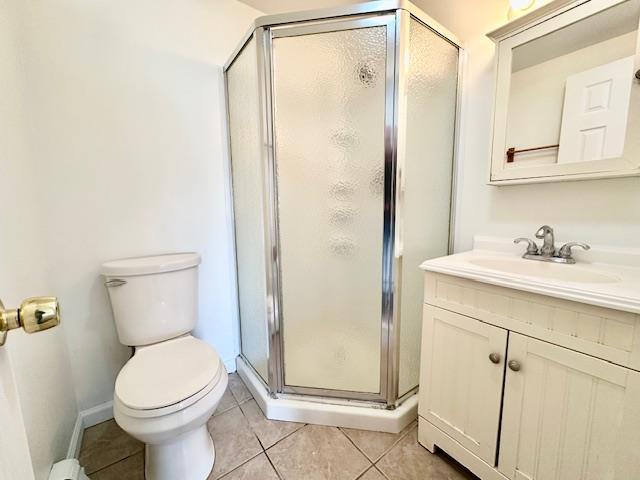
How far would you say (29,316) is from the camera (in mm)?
344

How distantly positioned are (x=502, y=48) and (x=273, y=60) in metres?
1.04

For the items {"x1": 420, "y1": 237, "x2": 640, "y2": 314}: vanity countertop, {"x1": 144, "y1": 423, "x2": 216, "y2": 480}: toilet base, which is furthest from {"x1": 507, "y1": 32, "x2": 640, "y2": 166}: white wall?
{"x1": 144, "y1": 423, "x2": 216, "y2": 480}: toilet base

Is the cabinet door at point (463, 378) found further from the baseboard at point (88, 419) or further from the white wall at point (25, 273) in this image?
the baseboard at point (88, 419)

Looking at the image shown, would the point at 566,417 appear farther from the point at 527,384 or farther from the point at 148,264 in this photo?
the point at 148,264

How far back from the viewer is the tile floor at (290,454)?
106cm

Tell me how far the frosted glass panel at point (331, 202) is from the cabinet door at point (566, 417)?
1.84ft

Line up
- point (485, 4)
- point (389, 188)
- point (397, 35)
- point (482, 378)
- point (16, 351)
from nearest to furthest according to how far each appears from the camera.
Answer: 1. point (16, 351)
2. point (482, 378)
3. point (397, 35)
4. point (389, 188)
5. point (485, 4)

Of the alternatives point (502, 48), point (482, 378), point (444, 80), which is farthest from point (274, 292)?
point (502, 48)

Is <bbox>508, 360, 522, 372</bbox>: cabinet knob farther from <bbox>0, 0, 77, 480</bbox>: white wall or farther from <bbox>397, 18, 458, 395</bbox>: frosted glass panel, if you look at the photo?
<bbox>0, 0, 77, 480</bbox>: white wall

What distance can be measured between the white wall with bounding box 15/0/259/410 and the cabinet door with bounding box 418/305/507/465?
1.26 m

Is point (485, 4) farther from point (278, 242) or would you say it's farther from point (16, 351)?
point (16, 351)

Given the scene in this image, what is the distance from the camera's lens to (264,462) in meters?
1.11

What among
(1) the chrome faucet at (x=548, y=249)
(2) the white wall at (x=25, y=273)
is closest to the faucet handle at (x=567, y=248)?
→ (1) the chrome faucet at (x=548, y=249)

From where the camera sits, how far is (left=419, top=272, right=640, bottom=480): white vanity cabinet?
26.7 inches
